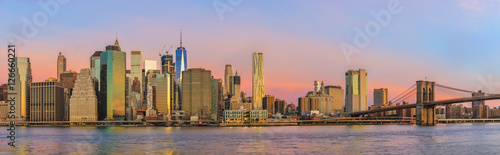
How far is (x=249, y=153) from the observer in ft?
182

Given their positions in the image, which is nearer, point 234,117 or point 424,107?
point 424,107

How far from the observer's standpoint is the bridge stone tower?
6678 inches

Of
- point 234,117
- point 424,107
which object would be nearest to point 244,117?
point 234,117

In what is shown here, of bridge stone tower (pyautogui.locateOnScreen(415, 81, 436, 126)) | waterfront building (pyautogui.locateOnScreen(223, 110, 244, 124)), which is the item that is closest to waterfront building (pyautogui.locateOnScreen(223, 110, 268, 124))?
waterfront building (pyautogui.locateOnScreen(223, 110, 244, 124))

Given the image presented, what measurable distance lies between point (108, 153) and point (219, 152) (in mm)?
11354

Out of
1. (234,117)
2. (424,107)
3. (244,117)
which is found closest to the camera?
(424,107)

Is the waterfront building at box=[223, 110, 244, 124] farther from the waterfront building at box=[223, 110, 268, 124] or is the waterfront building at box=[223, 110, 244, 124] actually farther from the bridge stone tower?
the bridge stone tower

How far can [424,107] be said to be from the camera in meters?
171

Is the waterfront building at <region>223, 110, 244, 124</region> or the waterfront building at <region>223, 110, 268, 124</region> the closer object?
the waterfront building at <region>223, 110, 268, 124</region>

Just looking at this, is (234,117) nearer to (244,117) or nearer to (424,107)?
(244,117)

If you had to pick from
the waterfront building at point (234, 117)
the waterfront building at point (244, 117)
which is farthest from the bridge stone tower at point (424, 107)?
the waterfront building at point (234, 117)

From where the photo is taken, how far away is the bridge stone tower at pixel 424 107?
557 feet

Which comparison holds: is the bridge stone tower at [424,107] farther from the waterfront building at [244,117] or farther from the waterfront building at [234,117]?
the waterfront building at [234,117]

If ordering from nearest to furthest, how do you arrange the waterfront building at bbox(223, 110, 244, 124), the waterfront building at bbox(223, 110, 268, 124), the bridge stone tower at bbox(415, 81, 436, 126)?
the bridge stone tower at bbox(415, 81, 436, 126)
the waterfront building at bbox(223, 110, 268, 124)
the waterfront building at bbox(223, 110, 244, 124)
